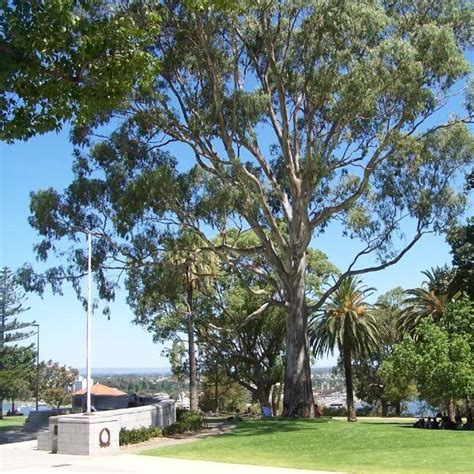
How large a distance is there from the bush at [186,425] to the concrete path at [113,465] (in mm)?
5196

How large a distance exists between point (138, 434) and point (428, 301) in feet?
92.3

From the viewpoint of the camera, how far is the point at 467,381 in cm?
2820

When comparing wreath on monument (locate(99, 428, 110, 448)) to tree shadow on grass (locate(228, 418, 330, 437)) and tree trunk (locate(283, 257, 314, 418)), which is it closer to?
tree shadow on grass (locate(228, 418, 330, 437))

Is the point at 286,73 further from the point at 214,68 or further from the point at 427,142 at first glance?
the point at 427,142

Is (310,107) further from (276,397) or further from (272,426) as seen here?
(276,397)

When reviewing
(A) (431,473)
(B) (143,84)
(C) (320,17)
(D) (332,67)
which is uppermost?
(C) (320,17)

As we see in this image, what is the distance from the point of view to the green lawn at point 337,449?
15.1 m

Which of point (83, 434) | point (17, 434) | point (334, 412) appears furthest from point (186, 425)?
point (334, 412)

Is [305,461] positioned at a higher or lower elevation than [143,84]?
lower

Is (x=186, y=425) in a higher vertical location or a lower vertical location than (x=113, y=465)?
higher

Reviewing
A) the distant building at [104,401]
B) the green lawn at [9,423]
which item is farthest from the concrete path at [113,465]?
the distant building at [104,401]

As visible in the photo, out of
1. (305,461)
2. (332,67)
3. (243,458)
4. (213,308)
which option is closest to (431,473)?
(305,461)

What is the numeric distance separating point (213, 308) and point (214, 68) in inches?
819

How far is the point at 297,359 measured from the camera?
95.1 ft
